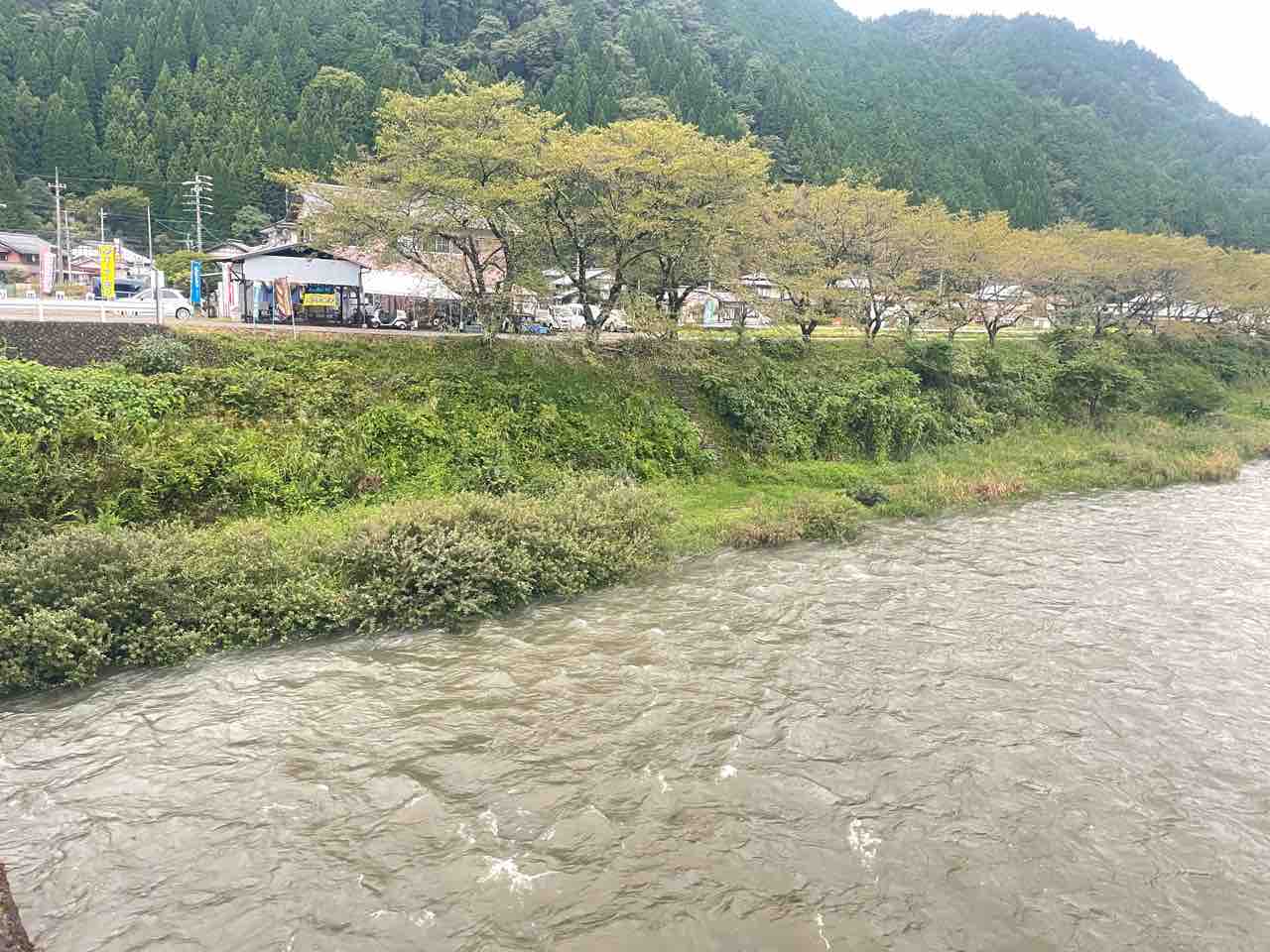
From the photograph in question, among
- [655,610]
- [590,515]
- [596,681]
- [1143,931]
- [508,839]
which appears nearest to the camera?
[1143,931]

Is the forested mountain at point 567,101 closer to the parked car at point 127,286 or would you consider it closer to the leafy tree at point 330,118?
the leafy tree at point 330,118

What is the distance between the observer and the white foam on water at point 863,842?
7.55m

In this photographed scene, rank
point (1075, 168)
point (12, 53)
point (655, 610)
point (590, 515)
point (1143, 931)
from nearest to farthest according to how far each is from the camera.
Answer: point (1143, 931) → point (655, 610) → point (590, 515) → point (12, 53) → point (1075, 168)

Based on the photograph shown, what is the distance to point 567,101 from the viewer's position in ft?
235

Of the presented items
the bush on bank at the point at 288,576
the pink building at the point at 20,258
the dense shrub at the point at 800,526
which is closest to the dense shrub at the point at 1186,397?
the dense shrub at the point at 800,526

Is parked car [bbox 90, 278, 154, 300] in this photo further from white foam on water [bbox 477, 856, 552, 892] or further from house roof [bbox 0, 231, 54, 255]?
white foam on water [bbox 477, 856, 552, 892]

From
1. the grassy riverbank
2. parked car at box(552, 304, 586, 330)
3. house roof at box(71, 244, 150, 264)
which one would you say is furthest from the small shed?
house roof at box(71, 244, 150, 264)

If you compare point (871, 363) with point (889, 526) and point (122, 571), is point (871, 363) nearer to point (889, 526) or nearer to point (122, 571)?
point (889, 526)

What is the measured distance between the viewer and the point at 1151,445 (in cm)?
2970

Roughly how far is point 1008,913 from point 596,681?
18.7 feet

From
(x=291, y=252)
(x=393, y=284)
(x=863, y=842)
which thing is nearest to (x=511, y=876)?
(x=863, y=842)

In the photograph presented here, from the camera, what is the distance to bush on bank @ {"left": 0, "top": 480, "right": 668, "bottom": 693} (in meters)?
10.5

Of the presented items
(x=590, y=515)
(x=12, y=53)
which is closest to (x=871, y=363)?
(x=590, y=515)

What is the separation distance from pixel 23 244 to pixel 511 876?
69451mm
